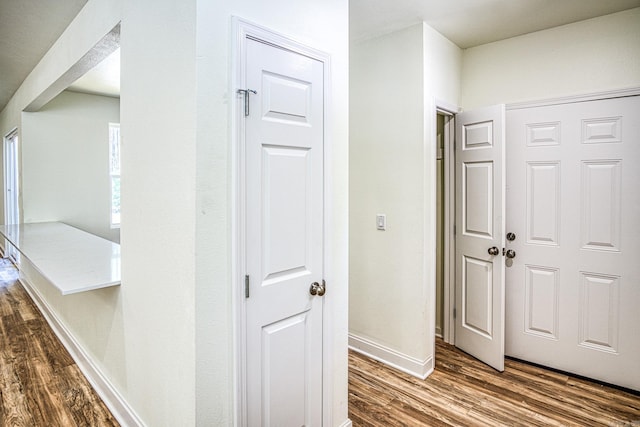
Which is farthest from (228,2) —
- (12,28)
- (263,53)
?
(12,28)

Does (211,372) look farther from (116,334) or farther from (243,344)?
(116,334)

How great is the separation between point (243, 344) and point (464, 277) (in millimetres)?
2152

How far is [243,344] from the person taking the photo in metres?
1.46

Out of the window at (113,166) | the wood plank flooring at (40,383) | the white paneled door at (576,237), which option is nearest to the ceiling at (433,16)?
the white paneled door at (576,237)

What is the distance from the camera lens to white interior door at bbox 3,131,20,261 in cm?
526

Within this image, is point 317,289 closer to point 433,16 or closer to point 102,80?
point 433,16

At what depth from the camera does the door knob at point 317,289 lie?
1.72 metres

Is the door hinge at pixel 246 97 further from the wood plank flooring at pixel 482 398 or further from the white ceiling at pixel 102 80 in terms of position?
the white ceiling at pixel 102 80

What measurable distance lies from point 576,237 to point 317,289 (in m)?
2.09

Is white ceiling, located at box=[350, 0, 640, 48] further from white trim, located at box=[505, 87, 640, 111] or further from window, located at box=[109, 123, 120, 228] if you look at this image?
window, located at box=[109, 123, 120, 228]

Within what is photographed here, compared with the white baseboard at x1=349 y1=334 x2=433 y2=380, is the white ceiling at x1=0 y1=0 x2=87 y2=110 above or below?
above

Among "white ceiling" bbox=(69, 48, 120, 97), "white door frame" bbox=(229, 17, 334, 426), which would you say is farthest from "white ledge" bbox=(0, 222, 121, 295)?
"white ceiling" bbox=(69, 48, 120, 97)

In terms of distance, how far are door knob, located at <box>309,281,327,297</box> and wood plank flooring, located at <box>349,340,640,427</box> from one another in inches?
35.6

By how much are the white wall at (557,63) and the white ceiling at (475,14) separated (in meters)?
0.09
